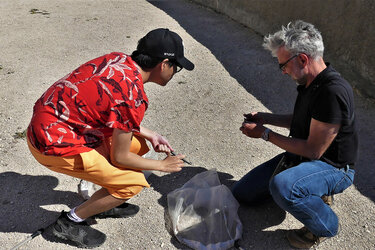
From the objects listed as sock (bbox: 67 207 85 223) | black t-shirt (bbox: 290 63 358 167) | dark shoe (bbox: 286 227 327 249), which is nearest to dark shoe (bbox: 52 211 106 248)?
sock (bbox: 67 207 85 223)

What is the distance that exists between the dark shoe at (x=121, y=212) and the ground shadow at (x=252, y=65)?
2.17 metres

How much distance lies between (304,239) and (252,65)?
12.4 ft

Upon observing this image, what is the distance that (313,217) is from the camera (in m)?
2.66

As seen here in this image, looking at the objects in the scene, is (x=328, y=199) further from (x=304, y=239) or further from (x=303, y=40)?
(x=303, y=40)

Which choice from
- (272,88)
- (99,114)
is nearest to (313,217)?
(99,114)

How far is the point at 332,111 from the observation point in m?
2.50

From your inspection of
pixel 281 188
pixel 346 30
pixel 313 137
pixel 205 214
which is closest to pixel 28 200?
pixel 205 214

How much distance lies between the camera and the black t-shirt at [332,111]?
2500 mm

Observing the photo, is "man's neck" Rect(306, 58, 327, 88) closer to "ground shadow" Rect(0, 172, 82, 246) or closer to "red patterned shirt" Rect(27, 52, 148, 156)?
"red patterned shirt" Rect(27, 52, 148, 156)

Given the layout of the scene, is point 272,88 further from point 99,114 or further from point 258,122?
point 99,114

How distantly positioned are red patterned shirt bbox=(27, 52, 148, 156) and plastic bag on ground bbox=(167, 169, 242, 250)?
1000 millimetres

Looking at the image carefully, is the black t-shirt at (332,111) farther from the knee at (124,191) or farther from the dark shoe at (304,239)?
the knee at (124,191)

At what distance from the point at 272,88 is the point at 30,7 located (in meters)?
7.16

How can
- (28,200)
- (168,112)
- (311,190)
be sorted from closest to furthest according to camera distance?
(311,190) → (28,200) → (168,112)
